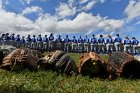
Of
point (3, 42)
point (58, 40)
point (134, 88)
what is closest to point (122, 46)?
point (58, 40)

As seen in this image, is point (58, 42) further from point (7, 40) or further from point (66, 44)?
point (7, 40)

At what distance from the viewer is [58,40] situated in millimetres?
51125

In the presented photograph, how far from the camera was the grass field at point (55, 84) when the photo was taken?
39.9 feet

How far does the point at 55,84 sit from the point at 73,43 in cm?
3847

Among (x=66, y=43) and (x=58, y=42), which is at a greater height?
(x=58, y=42)

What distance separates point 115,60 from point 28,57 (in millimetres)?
4165

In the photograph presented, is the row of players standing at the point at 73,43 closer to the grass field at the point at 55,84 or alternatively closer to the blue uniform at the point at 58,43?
the blue uniform at the point at 58,43

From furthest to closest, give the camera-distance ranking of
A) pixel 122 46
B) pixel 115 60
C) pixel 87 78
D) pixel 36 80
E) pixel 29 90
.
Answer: pixel 122 46
pixel 115 60
pixel 87 78
pixel 36 80
pixel 29 90

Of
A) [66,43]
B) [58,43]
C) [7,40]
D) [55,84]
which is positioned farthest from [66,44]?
[55,84]

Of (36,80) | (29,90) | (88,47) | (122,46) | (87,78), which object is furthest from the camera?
(88,47)

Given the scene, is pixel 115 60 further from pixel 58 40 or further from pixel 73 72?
pixel 58 40

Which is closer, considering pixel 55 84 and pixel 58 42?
pixel 55 84

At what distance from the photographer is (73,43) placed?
51.7 metres

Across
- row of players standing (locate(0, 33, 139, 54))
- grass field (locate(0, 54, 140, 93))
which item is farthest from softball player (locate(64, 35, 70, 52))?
grass field (locate(0, 54, 140, 93))
